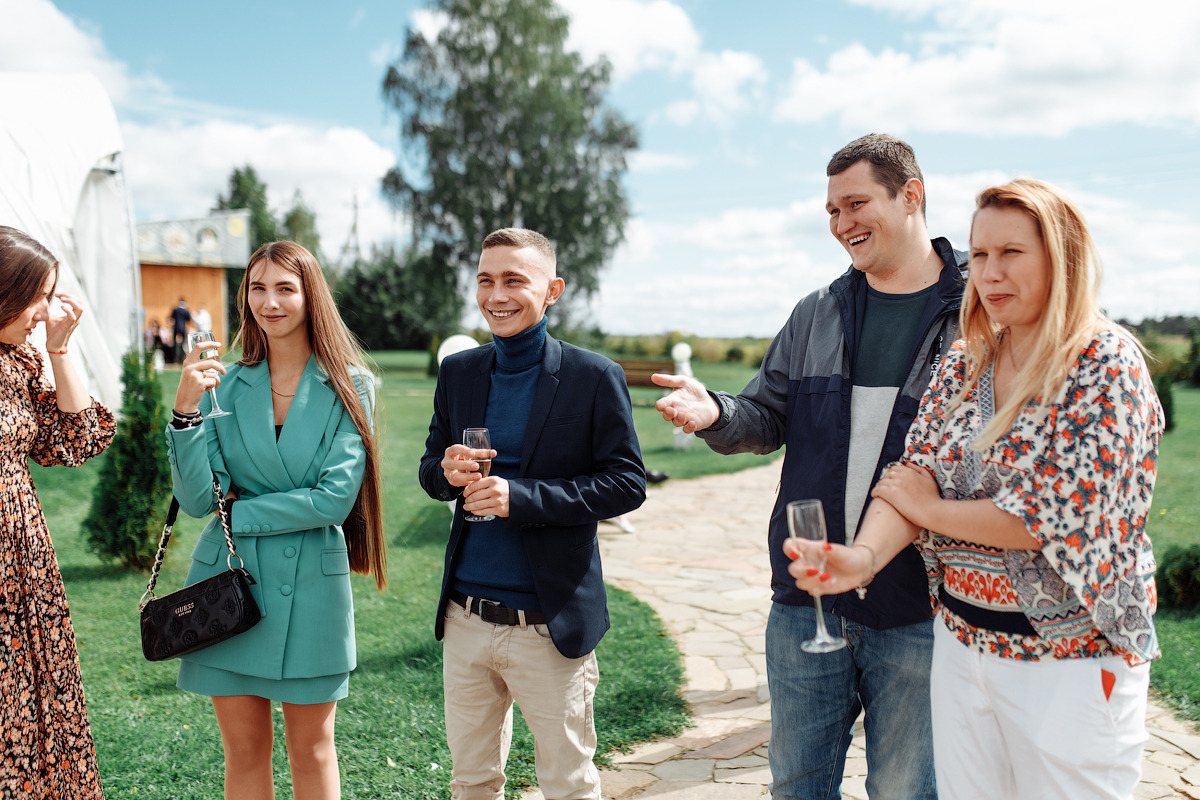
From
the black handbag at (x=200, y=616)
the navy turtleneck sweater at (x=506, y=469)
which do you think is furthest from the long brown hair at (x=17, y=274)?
the navy turtleneck sweater at (x=506, y=469)

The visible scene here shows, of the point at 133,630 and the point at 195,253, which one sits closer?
the point at 133,630

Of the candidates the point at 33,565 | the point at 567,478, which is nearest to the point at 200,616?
the point at 33,565

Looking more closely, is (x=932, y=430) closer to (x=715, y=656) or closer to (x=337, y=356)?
(x=337, y=356)

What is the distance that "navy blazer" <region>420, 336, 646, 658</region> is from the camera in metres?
2.66

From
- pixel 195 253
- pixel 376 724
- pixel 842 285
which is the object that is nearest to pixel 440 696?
pixel 376 724

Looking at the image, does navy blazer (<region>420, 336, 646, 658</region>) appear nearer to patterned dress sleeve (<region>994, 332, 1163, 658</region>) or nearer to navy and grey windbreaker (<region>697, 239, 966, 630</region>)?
navy and grey windbreaker (<region>697, 239, 966, 630</region>)

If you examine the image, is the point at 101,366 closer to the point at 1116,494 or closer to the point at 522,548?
the point at 522,548

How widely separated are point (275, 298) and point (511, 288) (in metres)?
0.90

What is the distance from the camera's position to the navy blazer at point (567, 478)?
8.73 ft

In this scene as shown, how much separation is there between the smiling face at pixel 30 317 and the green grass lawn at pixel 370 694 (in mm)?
1173

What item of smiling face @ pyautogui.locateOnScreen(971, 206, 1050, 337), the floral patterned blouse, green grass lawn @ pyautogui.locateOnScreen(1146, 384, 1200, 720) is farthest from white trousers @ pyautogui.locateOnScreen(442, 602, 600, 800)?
green grass lawn @ pyautogui.locateOnScreen(1146, 384, 1200, 720)

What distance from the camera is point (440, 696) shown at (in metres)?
4.72

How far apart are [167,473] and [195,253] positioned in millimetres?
28623

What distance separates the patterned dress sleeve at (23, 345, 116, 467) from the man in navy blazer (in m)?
1.23
